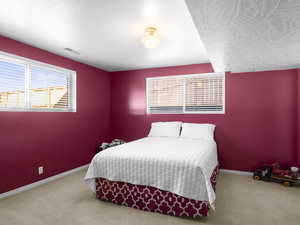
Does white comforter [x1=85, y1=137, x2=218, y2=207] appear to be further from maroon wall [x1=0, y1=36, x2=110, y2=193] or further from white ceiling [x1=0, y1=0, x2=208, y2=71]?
white ceiling [x1=0, y1=0, x2=208, y2=71]

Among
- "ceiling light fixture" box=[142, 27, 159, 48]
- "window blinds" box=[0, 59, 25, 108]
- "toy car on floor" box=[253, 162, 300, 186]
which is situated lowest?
"toy car on floor" box=[253, 162, 300, 186]

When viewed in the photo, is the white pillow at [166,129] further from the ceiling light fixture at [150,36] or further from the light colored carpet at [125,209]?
the ceiling light fixture at [150,36]

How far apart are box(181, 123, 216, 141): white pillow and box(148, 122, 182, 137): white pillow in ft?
0.47

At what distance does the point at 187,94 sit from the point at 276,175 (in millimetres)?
2196

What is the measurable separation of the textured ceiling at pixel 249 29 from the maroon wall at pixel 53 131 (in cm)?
266

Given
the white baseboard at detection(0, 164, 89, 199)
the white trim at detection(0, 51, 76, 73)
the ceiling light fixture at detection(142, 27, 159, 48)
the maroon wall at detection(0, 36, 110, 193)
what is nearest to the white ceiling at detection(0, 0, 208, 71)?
the ceiling light fixture at detection(142, 27, 159, 48)

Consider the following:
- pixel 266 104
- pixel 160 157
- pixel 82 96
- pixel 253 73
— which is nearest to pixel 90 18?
pixel 160 157

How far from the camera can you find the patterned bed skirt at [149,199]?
6.31 feet

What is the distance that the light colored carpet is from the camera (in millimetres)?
1903

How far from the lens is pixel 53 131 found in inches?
124

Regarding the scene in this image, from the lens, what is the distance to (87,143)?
3926 millimetres

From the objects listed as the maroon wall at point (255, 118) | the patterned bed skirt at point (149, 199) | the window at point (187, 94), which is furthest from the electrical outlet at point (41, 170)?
the maroon wall at point (255, 118)

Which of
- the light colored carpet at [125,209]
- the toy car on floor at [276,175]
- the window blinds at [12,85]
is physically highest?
the window blinds at [12,85]

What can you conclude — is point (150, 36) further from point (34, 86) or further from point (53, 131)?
point (53, 131)
